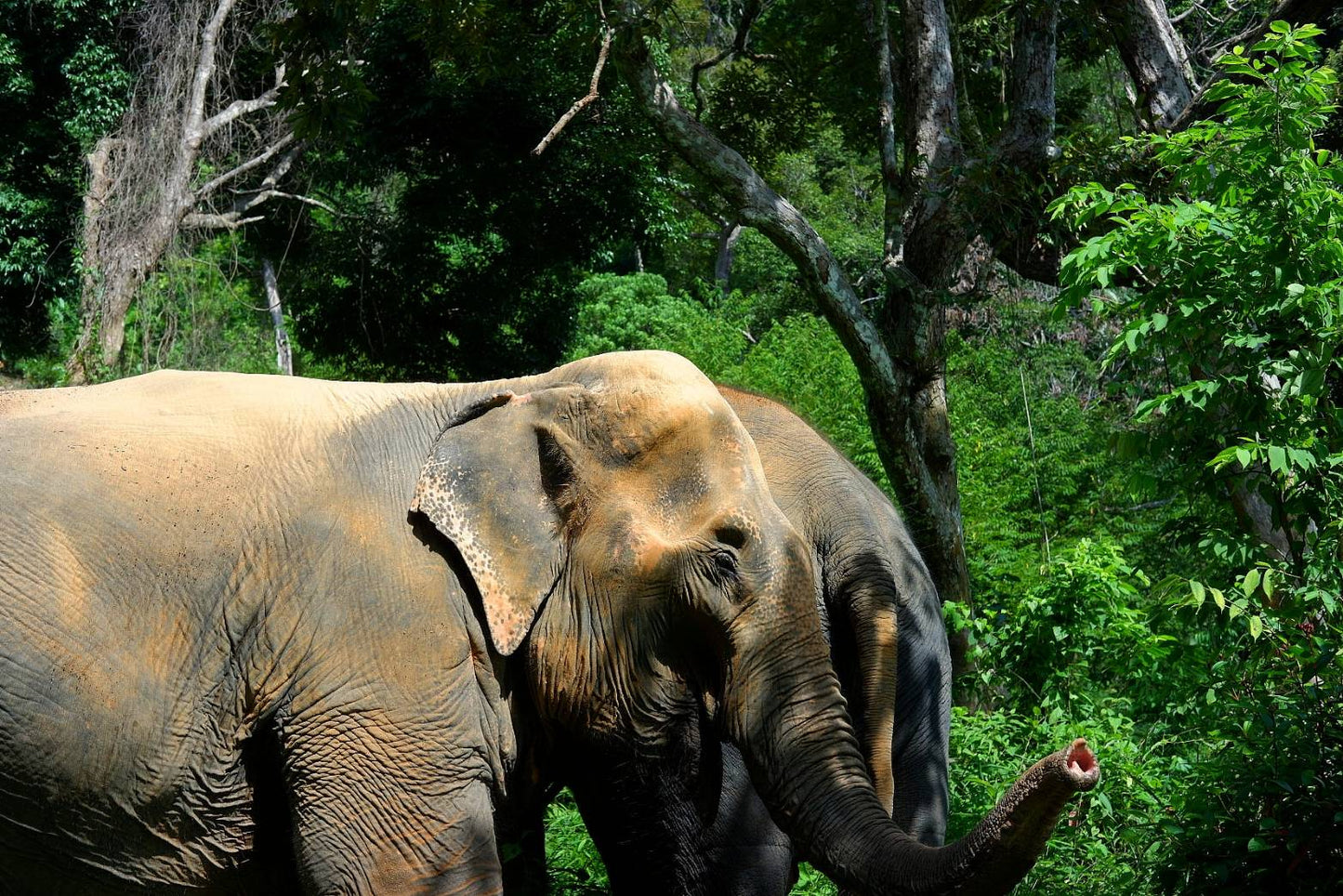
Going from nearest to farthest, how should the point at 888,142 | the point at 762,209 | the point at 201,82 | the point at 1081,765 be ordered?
the point at 1081,765, the point at 762,209, the point at 888,142, the point at 201,82

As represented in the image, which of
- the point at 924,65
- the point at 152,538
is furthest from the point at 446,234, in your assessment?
the point at 152,538

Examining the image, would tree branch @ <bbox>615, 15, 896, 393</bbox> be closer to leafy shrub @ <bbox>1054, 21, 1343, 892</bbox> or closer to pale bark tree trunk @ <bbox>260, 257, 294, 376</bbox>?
leafy shrub @ <bbox>1054, 21, 1343, 892</bbox>

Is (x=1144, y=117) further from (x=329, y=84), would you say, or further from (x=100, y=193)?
(x=100, y=193)

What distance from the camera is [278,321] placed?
88.6 feet

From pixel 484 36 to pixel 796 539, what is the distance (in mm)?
7459

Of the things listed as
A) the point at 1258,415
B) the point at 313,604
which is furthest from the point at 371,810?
the point at 1258,415

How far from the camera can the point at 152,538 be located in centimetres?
390

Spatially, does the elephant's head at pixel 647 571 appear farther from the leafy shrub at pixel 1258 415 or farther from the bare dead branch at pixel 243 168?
the bare dead branch at pixel 243 168

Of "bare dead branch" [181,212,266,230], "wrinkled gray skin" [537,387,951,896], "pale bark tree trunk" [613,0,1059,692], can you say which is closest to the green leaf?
"wrinkled gray skin" [537,387,951,896]

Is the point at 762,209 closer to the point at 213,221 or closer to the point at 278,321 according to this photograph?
the point at 213,221

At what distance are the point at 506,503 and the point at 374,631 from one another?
20.4 inches

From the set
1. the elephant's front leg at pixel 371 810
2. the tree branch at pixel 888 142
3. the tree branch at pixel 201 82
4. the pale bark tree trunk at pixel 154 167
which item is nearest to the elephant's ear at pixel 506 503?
the elephant's front leg at pixel 371 810

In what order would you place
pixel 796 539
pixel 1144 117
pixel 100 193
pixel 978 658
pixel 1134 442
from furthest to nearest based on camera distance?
pixel 100 193
pixel 1144 117
pixel 978 658
pixel 1134 442
pixel 796 539

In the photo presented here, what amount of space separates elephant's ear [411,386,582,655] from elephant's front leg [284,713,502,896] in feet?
1.35
